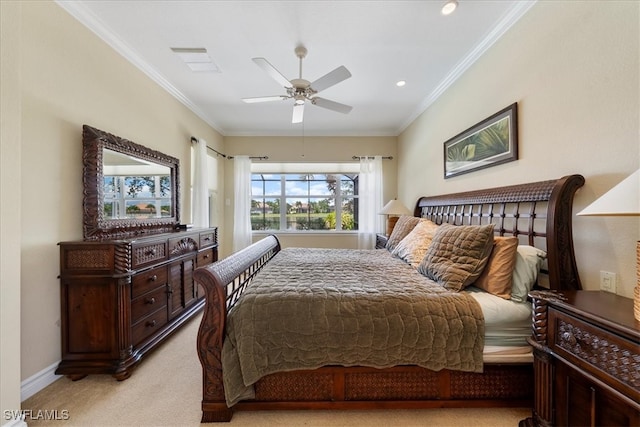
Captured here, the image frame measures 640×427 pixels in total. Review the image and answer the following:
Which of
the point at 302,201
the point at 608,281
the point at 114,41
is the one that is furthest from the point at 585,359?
the point at 302,201

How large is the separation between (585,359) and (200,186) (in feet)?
13.3

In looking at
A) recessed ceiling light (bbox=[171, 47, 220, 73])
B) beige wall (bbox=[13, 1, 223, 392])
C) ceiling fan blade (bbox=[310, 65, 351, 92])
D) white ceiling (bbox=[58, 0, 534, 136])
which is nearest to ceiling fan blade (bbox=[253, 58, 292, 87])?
ceiling fan blade (bbox=[310, 65, 351, 92])

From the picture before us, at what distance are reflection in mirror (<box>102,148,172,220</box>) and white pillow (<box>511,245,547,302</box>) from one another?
313cm

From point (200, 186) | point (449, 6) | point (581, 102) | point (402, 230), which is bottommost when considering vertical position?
point (402, 230)

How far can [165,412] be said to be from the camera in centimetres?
158

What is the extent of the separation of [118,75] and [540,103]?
11.7 feet

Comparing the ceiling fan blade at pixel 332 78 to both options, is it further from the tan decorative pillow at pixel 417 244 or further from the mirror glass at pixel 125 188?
the mirror glass at pixel 125 188

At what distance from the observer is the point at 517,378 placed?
154 cm

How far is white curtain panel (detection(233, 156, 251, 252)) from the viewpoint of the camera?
4.79 meters

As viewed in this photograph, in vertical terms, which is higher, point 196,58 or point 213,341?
point 196,58

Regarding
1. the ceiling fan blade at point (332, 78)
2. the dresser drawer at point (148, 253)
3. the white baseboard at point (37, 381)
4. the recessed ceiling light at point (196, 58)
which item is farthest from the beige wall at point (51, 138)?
the ceiling fan blade at point (332, 78)

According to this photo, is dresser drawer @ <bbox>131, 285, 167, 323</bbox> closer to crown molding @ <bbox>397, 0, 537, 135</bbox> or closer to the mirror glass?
the mirror glass

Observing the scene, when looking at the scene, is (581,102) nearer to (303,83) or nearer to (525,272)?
(525,272)

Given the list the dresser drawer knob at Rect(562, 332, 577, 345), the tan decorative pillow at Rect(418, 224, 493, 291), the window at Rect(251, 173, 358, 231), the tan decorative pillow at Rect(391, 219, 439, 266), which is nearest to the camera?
the dresser drawer knob at Rect(562, 332, 577, 345)
